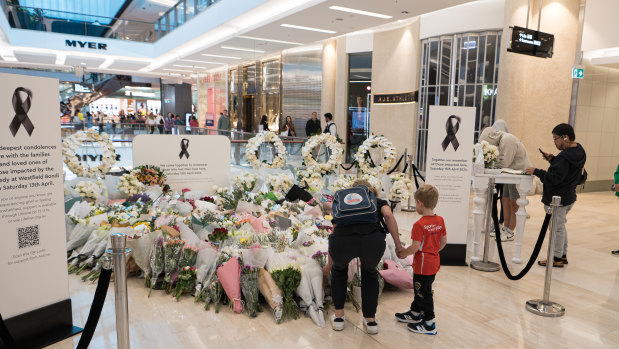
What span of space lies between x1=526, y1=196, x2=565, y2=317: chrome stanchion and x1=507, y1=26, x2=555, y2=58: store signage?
5.15 m

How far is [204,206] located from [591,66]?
9223 mm

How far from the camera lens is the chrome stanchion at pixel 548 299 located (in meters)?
3.71

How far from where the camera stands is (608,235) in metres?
6.56

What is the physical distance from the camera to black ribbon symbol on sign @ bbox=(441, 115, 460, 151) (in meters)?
4.85

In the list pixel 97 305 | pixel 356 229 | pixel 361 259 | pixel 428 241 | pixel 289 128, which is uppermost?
pixel 289 128

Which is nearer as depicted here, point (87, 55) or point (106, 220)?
point (106, 220)

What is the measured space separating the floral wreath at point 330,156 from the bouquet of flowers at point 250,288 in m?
3.64

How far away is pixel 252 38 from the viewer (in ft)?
42.4

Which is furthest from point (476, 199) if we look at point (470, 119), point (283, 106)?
point (283, 106)

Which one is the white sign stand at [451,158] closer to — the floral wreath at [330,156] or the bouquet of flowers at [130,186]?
the floral wreath at [330,156]

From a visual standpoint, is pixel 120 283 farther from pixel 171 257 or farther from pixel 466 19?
pixel 466 19

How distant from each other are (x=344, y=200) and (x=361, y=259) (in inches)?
17.9

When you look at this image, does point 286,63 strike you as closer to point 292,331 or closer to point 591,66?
point 591,66

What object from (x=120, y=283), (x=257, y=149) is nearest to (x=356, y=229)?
(x=120, y=283)
